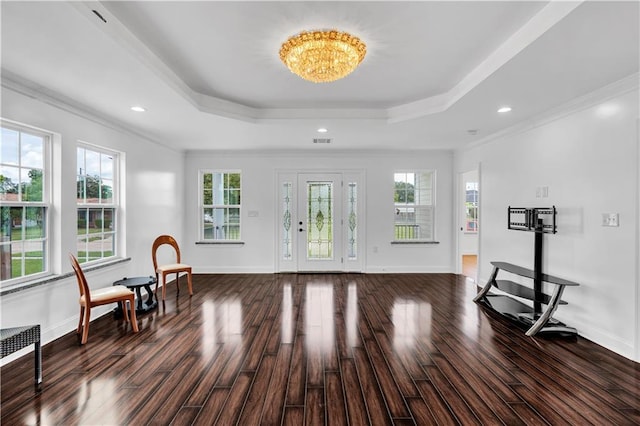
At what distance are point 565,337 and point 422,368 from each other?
1812 millimetres

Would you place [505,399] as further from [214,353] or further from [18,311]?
[18,311]

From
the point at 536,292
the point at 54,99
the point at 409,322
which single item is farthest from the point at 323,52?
the point at 536,292

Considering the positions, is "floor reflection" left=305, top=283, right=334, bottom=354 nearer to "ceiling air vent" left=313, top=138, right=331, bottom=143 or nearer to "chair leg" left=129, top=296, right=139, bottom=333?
"chair leg" left=129, top=296, right=139, bottom=333

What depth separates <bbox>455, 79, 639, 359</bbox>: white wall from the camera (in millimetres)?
2783

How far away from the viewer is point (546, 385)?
7.61ft

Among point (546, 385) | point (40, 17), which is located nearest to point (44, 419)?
point (40, 17)

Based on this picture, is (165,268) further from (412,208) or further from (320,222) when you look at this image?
(412,208)

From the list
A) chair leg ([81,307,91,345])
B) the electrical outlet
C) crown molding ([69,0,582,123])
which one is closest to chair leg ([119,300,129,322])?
chair leg ([81,307,91,345])

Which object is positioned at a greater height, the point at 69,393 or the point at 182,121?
the point at 182,121

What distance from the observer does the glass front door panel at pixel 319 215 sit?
6195 mm

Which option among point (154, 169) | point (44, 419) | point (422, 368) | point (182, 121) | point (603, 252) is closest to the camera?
point (44, 419)

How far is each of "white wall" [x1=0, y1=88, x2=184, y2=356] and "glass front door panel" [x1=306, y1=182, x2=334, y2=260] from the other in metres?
2.71

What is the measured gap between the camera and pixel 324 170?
20.2 feet

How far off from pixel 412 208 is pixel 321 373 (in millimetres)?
4490
